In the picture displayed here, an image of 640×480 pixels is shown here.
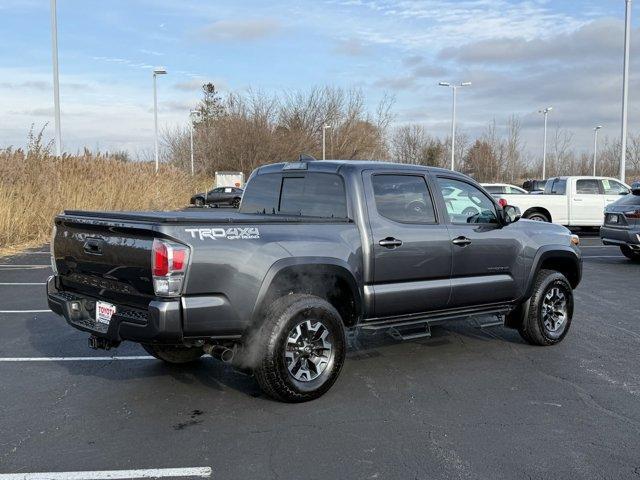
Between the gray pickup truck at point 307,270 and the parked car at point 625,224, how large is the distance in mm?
7340

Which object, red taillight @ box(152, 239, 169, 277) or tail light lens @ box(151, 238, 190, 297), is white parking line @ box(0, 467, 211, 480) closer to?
tail light lens @ box(151, 238, 190, 297)

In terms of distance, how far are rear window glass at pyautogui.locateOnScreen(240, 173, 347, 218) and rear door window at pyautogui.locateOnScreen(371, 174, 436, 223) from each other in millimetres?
348

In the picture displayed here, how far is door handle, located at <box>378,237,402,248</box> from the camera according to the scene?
5211 mm

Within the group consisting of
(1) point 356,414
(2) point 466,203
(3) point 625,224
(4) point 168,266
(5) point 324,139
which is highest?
(5) point 324,139

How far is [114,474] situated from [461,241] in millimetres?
3605

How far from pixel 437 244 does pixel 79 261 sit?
3.05 metres

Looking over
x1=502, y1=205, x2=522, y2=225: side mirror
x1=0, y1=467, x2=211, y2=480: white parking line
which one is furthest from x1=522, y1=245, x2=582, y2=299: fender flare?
x1=0, y1=467, x2=211, y2=480: white parking line

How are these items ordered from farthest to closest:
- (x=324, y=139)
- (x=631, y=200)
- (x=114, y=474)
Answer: (x=324, y=139) → (x=631, y=200) → (x=114, y=474)

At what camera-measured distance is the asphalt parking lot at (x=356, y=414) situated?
3.72m

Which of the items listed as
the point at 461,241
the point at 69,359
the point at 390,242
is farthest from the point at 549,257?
the point at 69,359

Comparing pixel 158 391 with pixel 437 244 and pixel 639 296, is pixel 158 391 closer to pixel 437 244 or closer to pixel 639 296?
pixel 437 244

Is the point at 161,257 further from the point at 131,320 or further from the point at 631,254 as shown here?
the point at 631,254

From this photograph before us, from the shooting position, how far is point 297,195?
5793mm

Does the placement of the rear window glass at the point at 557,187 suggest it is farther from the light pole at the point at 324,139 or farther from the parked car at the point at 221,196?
the light pole at the point at 324,139
